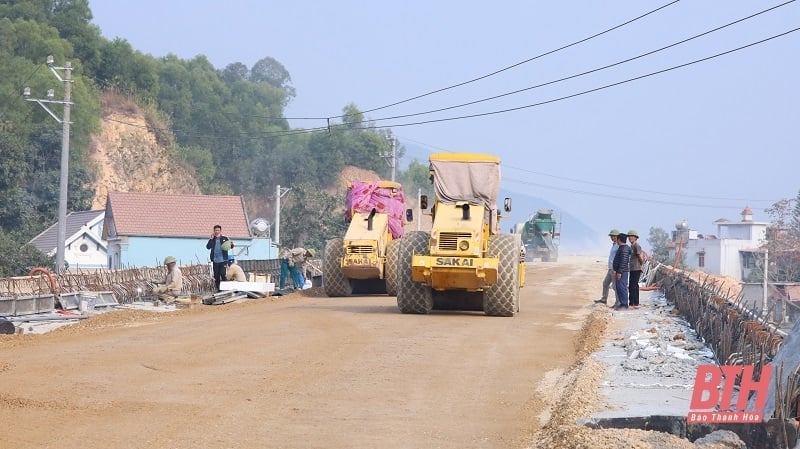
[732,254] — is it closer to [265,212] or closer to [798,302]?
[265,212]

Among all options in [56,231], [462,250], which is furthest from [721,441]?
[56,231]

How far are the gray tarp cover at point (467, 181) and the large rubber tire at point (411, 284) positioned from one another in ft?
3.73

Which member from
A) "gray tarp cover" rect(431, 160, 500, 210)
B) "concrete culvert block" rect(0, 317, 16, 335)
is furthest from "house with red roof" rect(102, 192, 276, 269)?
"concrete culvert block" rect(0, 317, 16, 335)

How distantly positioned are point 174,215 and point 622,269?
43.9 metres

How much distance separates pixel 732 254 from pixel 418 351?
257ft

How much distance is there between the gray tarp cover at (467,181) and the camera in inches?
888

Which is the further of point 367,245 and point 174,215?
point 174,215

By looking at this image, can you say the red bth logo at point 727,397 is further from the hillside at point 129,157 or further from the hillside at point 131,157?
the hillside at point 129,157

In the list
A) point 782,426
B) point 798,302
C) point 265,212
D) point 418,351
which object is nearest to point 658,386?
point 782,426

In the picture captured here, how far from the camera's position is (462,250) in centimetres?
2116

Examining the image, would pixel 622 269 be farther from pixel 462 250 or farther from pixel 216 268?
pixel 216 268

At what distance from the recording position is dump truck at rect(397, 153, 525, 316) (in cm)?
2109

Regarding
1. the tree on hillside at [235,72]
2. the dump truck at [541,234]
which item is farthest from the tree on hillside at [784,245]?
the tree on hillside at [235,72]

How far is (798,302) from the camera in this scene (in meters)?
40.4
